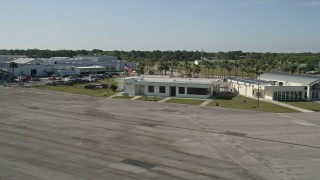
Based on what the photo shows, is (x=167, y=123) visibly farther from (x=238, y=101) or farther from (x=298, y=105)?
(x=298, y=105)

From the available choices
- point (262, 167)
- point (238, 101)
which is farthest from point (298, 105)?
point (262, 167)

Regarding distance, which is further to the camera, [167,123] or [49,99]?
[49,99]

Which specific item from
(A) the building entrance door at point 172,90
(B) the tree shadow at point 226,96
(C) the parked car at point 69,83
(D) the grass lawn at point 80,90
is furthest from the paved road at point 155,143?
(C) the parked car at point 69,83

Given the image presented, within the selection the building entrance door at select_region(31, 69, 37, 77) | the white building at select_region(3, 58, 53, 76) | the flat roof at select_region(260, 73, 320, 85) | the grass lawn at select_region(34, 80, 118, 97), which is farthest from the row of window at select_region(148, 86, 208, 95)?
the building entrance door at select_region(31, 69, 37, 77)

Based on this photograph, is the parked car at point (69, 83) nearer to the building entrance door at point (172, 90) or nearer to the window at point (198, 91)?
the building entrance door at point (172, 90)

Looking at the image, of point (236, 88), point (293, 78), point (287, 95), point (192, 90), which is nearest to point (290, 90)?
point (287, 95)
